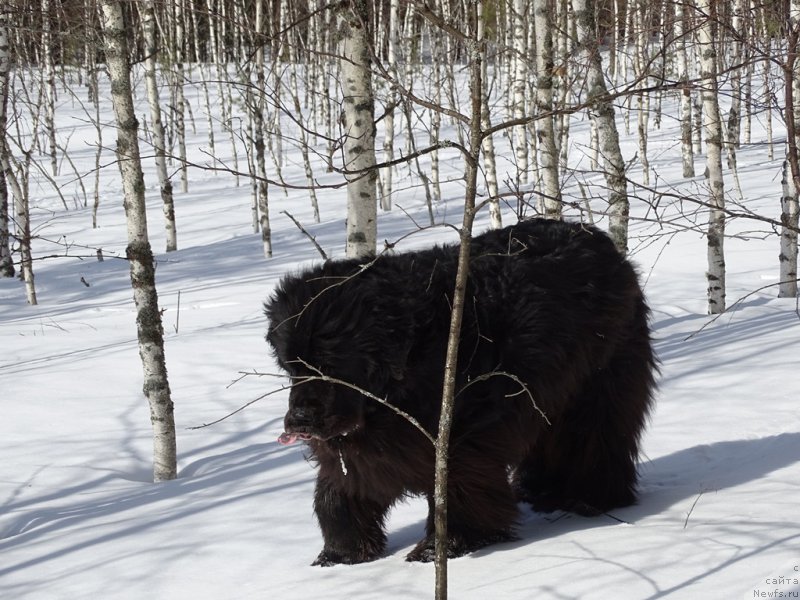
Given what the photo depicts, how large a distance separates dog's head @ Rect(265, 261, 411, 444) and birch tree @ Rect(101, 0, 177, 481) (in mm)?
2495

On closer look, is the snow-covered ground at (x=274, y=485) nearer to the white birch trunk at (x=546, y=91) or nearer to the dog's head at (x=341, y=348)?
the dog's head at (x=341, y=348)

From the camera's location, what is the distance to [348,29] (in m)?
5.02

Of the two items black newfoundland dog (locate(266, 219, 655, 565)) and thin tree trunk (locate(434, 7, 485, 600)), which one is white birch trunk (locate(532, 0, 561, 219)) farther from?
thin tree trunk (locate(434, 7, 485, 600))

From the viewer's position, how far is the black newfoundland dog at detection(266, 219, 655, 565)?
133 inches

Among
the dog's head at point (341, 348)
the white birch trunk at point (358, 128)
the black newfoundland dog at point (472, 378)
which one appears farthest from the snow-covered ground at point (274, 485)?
the white birch trunk at point (358, 128)

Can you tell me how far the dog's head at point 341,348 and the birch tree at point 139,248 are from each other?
2.49 meters

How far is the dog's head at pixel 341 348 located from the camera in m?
3.28

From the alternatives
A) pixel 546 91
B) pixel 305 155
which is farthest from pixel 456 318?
pixel 305 155

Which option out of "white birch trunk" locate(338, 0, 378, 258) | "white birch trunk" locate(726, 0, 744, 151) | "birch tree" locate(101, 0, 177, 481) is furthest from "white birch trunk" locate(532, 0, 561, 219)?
"birch tree" locate(101, 0, 177, 481)

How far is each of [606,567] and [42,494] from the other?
3932 millimetres

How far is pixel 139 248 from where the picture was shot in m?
5.65

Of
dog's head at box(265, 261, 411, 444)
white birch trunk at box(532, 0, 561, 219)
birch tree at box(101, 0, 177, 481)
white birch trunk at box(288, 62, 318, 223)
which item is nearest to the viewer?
white birch trunk at box(288, 62, 318, 223)

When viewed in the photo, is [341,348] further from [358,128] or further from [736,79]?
[736,79]

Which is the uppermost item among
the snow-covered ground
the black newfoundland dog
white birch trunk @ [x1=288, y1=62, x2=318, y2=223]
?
white birch trunk @ [x1=288, y1=62, x2=318, y2=223]
